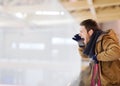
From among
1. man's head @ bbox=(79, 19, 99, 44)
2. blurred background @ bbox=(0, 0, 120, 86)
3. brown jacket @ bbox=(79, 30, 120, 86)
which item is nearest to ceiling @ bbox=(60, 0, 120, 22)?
blurred background @ bbox=(0, 0, 120, 86)

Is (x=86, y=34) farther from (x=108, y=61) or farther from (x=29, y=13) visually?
(x=29, y=13)

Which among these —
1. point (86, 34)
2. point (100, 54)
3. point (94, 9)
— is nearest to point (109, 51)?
point (100, 54)

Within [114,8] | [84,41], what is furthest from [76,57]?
[114,8]

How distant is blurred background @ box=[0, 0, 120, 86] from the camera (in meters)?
1.58

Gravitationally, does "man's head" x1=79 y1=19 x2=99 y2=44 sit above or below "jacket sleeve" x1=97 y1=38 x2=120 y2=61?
above

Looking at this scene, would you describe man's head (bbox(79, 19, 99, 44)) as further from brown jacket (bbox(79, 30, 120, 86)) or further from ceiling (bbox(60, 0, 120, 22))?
ceiling (bbox(60, 0, 120, 22))

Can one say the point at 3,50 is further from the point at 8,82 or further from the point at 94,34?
the point at 94,34

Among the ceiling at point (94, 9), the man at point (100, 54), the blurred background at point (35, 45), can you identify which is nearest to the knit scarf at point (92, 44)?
the man at point (100, 54)

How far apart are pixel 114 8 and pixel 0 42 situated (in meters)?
2.99

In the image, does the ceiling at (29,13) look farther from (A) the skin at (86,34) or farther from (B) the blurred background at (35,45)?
(A) the skin at (86,34)

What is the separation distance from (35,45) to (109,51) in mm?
639

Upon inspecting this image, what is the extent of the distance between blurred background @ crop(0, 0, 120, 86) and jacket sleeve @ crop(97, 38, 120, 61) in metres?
0.58

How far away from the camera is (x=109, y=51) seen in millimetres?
1311

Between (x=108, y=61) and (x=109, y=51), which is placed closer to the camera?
(x=109, y=51)
